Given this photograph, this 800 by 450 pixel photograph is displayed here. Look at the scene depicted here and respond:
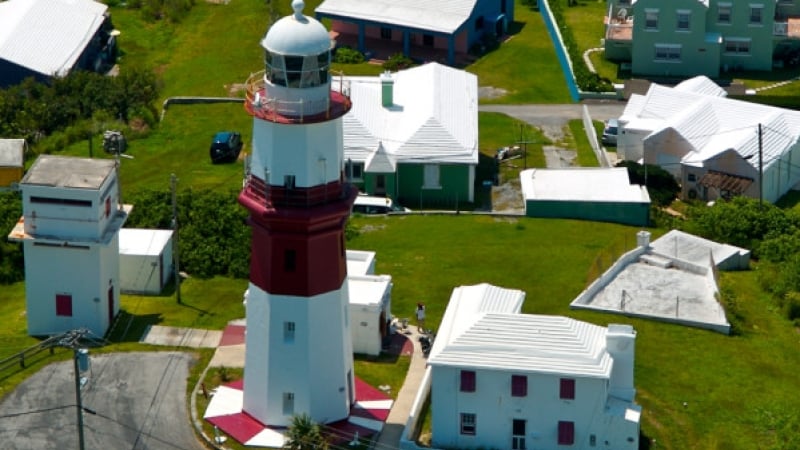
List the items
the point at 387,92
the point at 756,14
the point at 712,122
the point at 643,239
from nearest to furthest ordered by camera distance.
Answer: the point at 643,239
the point at 387,92
the point at 712,122
the point at 756,14

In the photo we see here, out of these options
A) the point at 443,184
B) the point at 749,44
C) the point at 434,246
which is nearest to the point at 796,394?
the point at 434,246

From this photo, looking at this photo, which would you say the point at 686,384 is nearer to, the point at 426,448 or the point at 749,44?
the point at 426,448

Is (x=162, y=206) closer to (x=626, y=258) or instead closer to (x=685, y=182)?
(x=626, y=258)

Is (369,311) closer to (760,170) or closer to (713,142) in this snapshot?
(760,170)

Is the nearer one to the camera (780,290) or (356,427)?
(356,427)

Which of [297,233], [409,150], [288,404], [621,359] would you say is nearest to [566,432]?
[621,359]

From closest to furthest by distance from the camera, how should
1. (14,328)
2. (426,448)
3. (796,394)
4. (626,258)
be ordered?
1. (426,448)
2. (796,394)
3. (14,328)
4. (626,258)

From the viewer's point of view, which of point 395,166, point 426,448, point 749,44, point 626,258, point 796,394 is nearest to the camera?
point 426,448

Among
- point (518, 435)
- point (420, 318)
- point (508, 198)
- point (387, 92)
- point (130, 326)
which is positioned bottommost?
point (508, 198)
